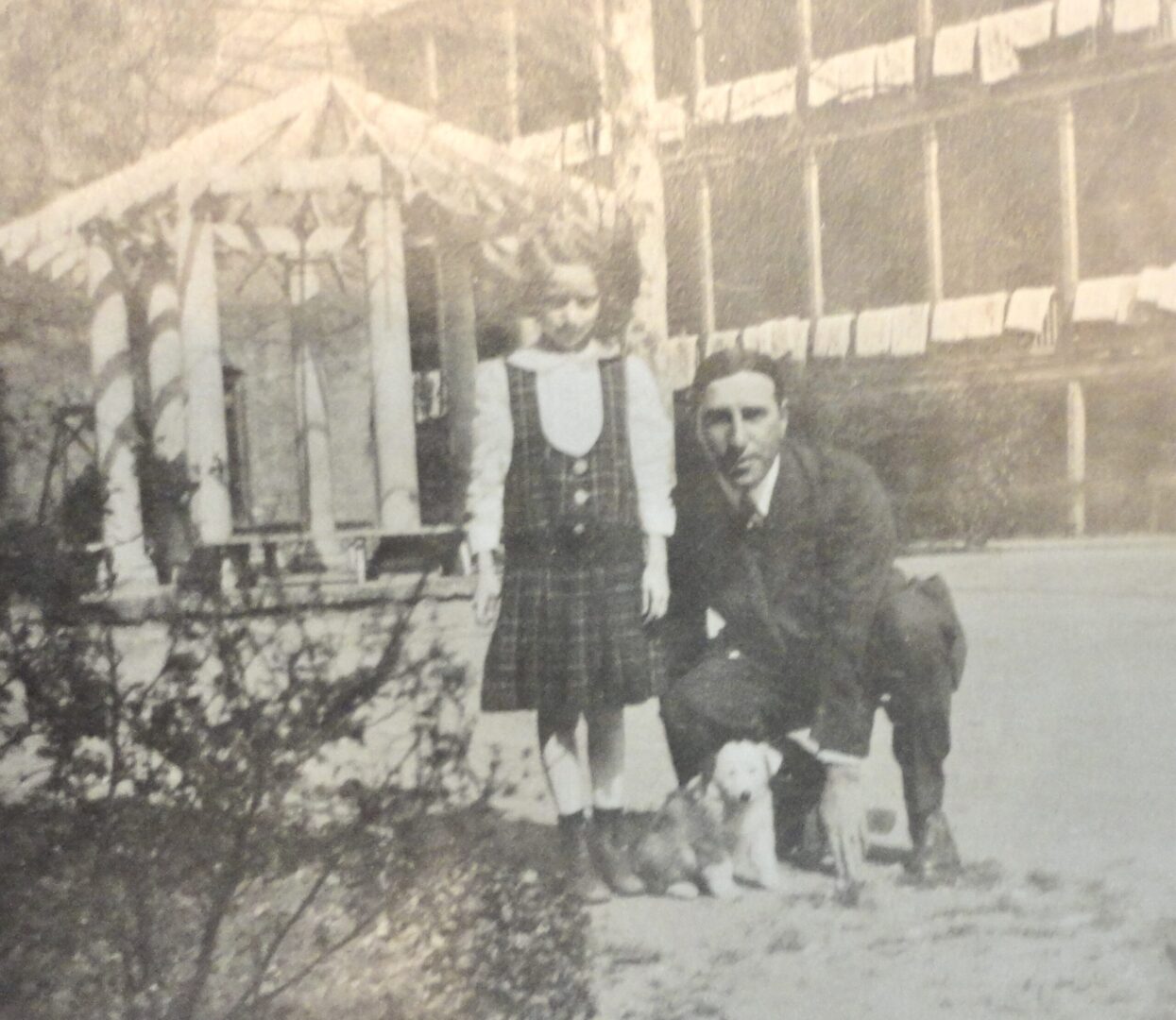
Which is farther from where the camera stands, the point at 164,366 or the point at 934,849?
the point at 164,366

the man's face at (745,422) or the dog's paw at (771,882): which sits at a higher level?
the man's face at (745,422)

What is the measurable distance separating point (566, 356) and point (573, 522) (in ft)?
1.18

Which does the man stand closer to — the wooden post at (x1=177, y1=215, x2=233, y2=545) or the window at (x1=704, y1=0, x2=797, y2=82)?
the window at (x1=704, y1=0, x2=797, y2=82)

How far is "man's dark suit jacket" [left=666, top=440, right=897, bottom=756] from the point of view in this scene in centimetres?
288

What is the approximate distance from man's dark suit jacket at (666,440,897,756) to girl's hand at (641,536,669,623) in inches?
0.8

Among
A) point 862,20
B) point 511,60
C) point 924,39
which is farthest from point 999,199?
point 511,60

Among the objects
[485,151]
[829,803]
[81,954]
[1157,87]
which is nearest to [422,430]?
[485,151]

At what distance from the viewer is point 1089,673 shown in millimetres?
2852

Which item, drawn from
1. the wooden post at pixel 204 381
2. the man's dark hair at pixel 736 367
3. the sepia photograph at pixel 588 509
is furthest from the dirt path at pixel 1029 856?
the wooden post at pixel 204 381

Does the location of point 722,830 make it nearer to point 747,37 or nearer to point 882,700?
point 882,700

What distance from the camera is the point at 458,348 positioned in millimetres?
2963

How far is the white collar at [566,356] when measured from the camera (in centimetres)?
293

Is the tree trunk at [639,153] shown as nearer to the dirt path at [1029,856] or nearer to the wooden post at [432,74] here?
the wooden post at [432,74]

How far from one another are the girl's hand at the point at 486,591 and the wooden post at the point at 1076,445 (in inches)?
48.8
